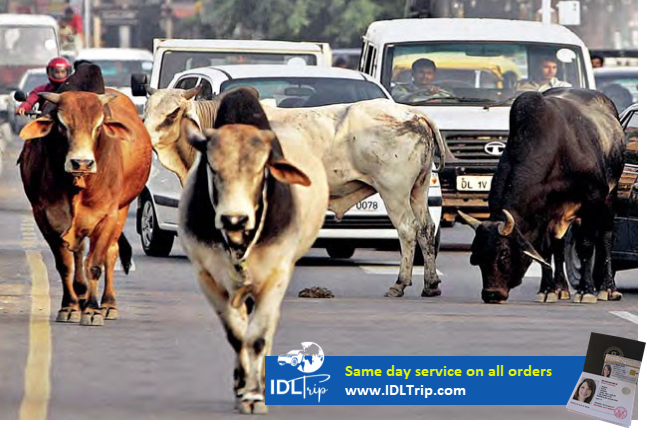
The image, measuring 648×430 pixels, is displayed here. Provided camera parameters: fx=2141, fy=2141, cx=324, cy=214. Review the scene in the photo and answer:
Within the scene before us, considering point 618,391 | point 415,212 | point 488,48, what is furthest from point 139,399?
point 488,48

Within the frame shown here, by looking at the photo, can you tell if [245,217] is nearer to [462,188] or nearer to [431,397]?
[431,397]

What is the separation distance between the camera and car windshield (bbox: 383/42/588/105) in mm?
21672

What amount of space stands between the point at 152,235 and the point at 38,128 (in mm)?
5911

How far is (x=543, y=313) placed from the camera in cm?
Result: 1517

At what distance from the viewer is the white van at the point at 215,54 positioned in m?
23.2

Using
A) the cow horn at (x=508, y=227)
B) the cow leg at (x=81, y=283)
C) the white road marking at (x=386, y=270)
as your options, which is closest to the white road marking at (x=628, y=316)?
the cow horn at (x=508, y=227)

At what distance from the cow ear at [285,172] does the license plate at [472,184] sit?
35.3ft

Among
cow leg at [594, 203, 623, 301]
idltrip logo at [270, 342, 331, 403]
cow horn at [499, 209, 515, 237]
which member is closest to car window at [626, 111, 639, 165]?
cow leg at [594, 203, 623, 301]

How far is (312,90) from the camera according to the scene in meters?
18.9

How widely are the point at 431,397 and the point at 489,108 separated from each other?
462 inches

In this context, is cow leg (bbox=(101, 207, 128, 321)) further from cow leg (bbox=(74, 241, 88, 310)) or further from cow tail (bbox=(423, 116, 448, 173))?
cow tail (bbox=(423, 116, 448, 173))

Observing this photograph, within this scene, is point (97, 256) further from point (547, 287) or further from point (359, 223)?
point (359, 223)

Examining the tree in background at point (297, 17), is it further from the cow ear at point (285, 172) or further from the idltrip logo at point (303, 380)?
the idltrip logo at point (303, 380)

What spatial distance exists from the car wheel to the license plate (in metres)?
1.43
